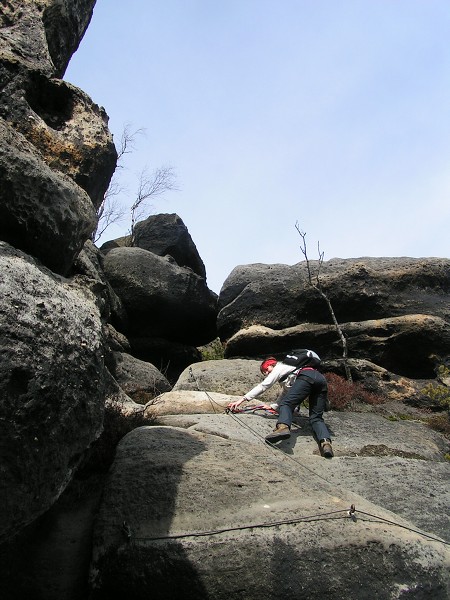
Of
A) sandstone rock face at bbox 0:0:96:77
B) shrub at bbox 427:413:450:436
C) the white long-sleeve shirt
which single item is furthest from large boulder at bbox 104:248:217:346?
shrub at bbox 427:413:450:436

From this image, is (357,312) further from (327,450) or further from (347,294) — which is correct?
(327,450)

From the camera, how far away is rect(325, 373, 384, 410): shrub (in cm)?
1271

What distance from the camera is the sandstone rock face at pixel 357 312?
14.5 metres

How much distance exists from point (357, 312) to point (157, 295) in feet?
18.7

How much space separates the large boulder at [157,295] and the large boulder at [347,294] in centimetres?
159

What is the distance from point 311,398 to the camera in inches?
408

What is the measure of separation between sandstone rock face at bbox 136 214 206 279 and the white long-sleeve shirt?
10.8 m

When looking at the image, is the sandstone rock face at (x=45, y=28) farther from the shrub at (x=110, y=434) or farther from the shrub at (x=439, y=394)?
the shrub at (x=439, y=394)

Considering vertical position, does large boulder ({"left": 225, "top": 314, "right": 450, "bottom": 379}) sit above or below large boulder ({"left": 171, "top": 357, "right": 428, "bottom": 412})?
above

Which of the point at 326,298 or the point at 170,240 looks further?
the point at 170,240

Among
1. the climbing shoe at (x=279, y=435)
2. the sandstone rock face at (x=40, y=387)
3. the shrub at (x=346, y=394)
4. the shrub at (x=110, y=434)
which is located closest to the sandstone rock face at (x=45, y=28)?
the sandstone rock face at (x=40, y=387)

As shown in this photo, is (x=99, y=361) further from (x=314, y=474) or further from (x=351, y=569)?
(x=314, y=474)

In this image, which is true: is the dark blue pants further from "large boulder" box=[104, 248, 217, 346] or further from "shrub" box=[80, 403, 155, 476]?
"large boulder" box=[104, 248, 217, 346]

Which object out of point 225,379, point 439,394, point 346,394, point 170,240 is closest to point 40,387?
point 225,379
